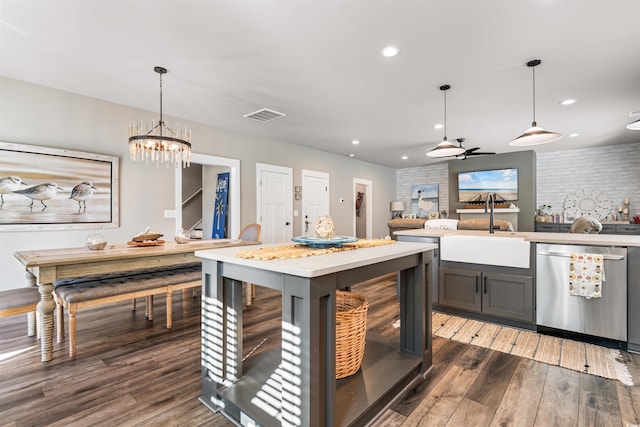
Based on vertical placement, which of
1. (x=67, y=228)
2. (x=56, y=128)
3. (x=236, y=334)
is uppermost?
(x=56, y=128)

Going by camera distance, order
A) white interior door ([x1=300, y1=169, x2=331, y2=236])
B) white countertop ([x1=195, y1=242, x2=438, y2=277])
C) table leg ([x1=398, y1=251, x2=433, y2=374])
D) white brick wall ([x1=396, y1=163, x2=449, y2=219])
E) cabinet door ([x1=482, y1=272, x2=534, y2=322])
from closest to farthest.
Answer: white countertop ([x1=195, y1=242, x2=438, y2=277])
table leg ([x1=398, y1=251, x2=433, y2=374])
cabinet door ([x1=482, y1=272, x2=534, y2=322])
white interior door ([x1=300, y1=169, x2=331, y2=236])
white brick wall ([x1=396, y1=163, x2=449, y2=219])

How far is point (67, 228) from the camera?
344 centimetres

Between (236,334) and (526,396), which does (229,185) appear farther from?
(526,396)

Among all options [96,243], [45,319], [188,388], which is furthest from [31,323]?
[188,388]

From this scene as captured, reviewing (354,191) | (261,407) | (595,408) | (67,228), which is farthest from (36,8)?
(354,191)

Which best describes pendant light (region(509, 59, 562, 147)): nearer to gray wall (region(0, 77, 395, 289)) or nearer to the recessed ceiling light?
the recessed ceiling light

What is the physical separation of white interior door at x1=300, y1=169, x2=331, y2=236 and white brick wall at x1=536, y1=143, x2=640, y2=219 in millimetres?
5183

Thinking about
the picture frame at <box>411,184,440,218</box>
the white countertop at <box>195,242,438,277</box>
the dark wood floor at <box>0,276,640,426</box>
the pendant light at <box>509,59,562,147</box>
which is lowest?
the dark wood floor at <box>0,276,640,426</box>

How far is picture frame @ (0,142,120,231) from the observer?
3.11 meters

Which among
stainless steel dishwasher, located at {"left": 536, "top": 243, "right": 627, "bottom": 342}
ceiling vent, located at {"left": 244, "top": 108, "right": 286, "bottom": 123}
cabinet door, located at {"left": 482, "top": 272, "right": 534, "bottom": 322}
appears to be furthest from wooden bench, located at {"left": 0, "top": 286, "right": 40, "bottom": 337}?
stainless steel dishwasher, located at {"left": 536, "top": 243, "right": 627, "bottom": 342}

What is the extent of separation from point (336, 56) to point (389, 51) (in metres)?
0.46

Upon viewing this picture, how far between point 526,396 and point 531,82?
307cm

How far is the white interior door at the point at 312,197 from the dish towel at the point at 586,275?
4643 mm

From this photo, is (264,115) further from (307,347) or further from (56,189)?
(307,347)
